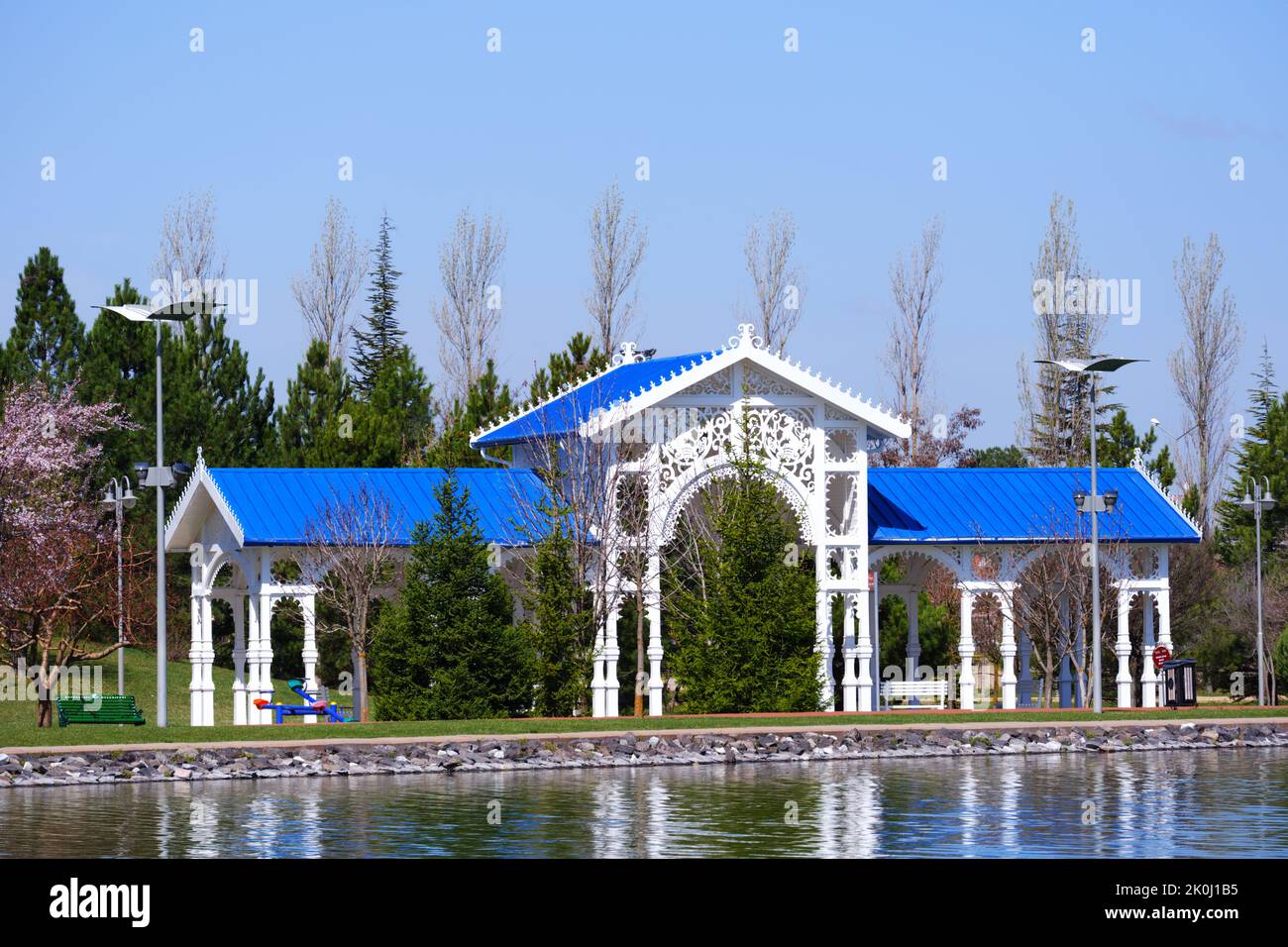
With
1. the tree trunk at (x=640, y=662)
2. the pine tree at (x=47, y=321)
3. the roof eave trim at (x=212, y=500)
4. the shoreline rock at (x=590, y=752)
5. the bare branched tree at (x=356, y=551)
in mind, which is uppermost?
the pine tree at (x=47, y=321)

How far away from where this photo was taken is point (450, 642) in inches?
1385

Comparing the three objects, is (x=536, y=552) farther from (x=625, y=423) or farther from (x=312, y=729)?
(x=312, y=729)

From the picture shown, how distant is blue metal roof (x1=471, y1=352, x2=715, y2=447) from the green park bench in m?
8.65

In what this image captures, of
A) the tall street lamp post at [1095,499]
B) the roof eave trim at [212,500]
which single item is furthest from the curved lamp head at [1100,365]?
the roof eave trim at [212,500]

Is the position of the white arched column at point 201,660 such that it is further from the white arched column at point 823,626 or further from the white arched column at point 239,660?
the white arched column at point 823,626

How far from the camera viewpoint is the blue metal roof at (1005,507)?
40781 mm

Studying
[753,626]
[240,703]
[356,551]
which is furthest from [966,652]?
[240,703]

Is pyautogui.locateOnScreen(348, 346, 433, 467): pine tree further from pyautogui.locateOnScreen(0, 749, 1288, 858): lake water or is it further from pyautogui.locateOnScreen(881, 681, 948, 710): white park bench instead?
pyautogui.locateOnScreen(0, 749, 1288, 858): lake water

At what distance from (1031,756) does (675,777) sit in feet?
23.4

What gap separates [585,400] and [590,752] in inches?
411

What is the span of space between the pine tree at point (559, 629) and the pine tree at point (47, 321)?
69.0ft
